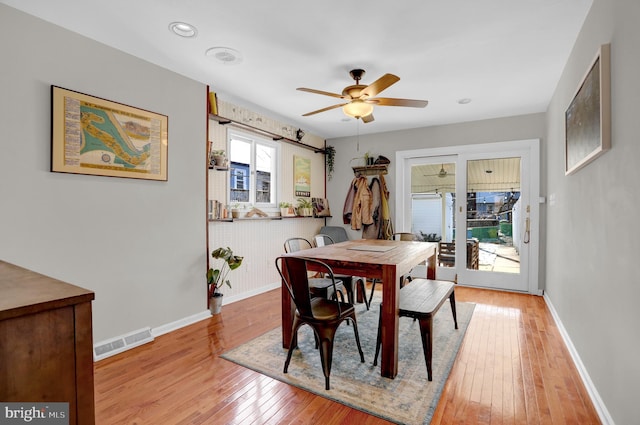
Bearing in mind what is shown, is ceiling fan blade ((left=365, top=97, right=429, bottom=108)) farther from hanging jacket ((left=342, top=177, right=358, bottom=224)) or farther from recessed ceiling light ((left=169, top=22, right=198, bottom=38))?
hanging jacket ((left=342, top=177, right=358, bottom=224))

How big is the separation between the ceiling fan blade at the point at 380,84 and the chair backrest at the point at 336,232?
3.00 m

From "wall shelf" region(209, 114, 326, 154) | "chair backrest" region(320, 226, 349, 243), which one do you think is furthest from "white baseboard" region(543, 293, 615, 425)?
"wall shelf" region(209, 114, 326, 154)

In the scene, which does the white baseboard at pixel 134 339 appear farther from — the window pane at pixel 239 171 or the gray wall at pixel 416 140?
the gray wall at pixel 416 140

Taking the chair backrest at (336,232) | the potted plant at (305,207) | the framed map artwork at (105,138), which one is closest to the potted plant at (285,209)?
the potted plant at (305,207)

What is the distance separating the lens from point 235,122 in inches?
152

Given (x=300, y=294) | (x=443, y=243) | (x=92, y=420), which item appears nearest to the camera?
(x=92, y=420)

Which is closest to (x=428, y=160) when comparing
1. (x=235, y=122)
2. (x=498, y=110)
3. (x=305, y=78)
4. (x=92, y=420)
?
(x=498, y=110)

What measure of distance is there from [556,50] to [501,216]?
2480 mm

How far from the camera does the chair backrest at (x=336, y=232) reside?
5445mm

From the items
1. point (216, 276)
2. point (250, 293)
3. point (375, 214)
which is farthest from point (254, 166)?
point (375, 214)

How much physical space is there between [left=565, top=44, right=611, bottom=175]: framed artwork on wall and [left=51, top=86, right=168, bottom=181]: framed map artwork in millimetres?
3224

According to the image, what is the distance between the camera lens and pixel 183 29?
93.3 inches

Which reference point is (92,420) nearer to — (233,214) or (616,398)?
(616,398)

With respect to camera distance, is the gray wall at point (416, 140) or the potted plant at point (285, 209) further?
the potted plant at point (285, 209)
